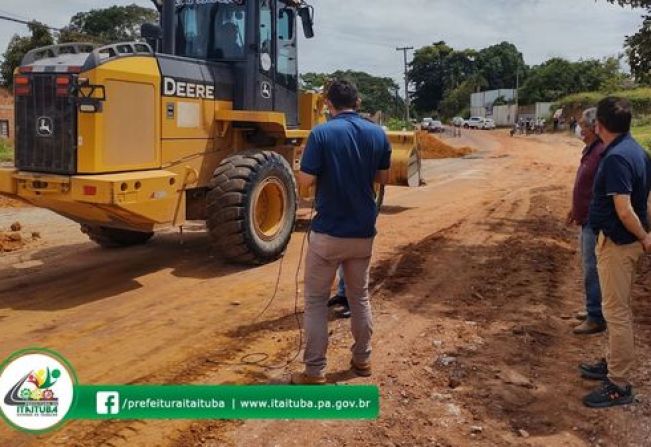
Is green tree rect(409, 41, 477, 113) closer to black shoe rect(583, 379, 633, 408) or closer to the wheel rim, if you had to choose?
the wheel rim

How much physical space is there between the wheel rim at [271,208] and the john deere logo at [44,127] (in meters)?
2.58

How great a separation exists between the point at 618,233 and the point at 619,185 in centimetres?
31

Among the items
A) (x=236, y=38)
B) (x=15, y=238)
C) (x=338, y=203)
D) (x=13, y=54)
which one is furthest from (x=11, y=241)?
(x=13, y=54)

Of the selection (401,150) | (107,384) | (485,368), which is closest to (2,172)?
(107,384)

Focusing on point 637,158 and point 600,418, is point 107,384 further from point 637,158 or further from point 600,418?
point 637,158

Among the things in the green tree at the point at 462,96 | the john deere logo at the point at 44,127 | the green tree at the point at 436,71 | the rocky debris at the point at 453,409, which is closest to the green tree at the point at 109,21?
the john deere logo at the point at 44,127

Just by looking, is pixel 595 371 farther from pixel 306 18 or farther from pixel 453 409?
pixel 306 18

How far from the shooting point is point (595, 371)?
467cm

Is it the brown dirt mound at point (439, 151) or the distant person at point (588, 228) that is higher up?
the brown dirt mound at point (439, 151)

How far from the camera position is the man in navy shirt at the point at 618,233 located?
4.14 m

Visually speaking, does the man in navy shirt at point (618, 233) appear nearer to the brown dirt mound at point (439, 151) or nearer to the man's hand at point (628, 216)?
the man's hand at point (628, 216)

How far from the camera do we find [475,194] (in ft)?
51.3

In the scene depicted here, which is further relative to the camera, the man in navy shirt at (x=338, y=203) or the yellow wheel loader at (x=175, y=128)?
the yellow wheel loader at (x=175, y=128)

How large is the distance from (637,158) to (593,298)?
5.67ft
